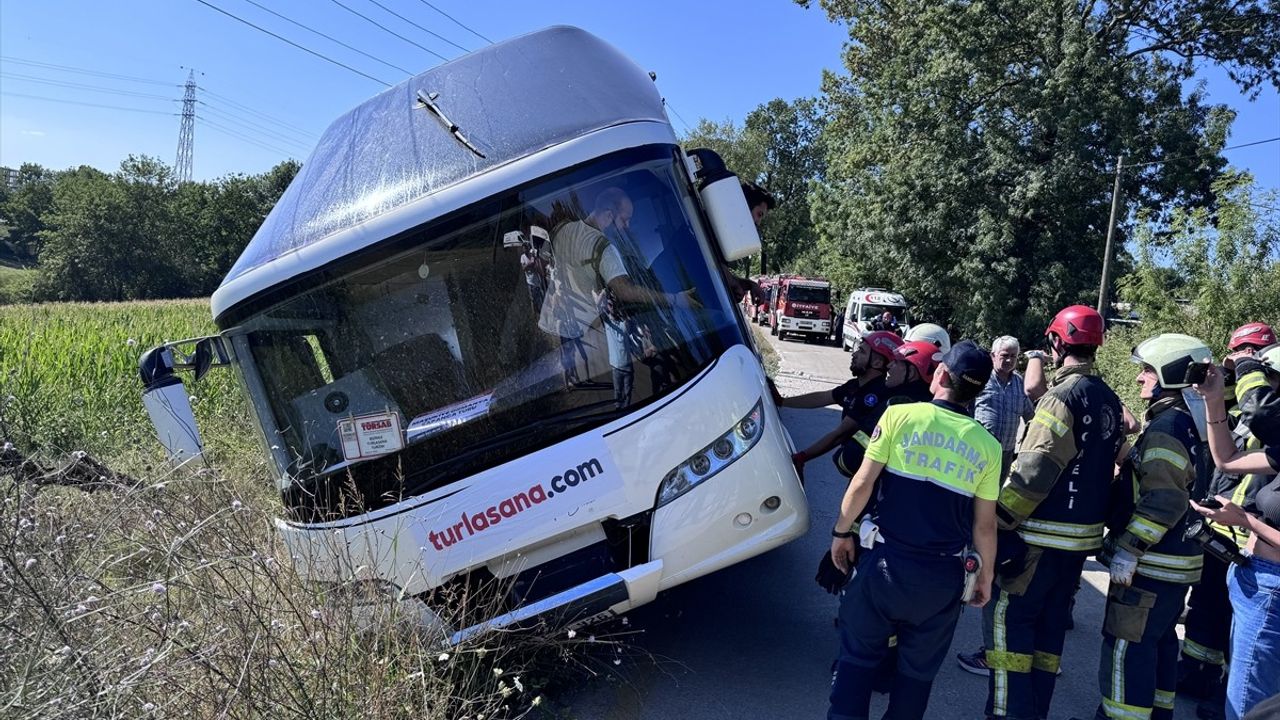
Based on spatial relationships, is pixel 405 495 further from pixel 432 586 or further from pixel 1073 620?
pixel 1073 620

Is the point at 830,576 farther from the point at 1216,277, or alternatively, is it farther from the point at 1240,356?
the point at 1216,277

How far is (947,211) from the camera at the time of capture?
22172mm

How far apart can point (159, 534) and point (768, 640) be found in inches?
119

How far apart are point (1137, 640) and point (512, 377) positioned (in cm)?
289

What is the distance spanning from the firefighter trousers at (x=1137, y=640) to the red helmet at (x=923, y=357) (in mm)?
1208

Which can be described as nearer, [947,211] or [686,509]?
[686,509]

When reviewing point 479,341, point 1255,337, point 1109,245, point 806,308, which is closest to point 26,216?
point 806,308

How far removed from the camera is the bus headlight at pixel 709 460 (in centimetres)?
324

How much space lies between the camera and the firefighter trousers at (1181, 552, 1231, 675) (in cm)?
367

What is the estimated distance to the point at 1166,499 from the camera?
3121 mm

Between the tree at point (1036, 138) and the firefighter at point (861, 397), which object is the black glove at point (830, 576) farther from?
the tree at point (1036, 138)

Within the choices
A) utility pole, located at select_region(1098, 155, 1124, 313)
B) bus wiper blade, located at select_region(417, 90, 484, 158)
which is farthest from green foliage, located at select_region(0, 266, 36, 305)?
utility pole, located at select_region(1098, 155, 1124, 313)

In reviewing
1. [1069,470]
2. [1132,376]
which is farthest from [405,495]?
[1132,376]

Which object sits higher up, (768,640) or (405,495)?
(405,495)
